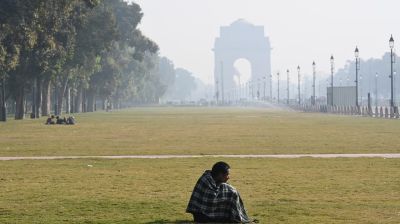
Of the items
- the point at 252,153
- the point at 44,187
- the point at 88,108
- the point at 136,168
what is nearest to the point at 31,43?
the point at 252,153

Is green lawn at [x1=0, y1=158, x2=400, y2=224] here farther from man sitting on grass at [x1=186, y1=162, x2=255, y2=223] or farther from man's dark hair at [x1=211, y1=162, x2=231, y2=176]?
man's dark hair at [x1=211, y1=162, x2=231, y2=176]

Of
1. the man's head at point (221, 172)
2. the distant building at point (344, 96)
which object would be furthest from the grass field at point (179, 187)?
the distant building at point (344, 96)

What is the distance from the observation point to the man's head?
14086 mm

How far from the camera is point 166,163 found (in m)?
27.5

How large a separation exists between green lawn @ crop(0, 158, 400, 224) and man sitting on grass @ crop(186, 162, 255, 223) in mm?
629

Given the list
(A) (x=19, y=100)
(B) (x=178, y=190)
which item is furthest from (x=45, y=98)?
(B) (x=178, y=190)

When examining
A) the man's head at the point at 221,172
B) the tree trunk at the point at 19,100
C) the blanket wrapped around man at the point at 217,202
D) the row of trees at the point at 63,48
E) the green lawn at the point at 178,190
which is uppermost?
the row of trees at the point at 63,48

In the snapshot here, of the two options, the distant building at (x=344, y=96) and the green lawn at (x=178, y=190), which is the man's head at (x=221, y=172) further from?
the distant building at (x=344, y=96)

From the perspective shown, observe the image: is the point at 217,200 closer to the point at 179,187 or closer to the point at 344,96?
the point at 179,187

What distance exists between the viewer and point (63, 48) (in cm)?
7350

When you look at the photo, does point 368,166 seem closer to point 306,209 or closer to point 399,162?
point 399,162

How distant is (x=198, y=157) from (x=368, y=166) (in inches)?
257

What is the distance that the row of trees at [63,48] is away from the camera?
57062mm

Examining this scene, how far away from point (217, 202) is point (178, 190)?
5.49m
